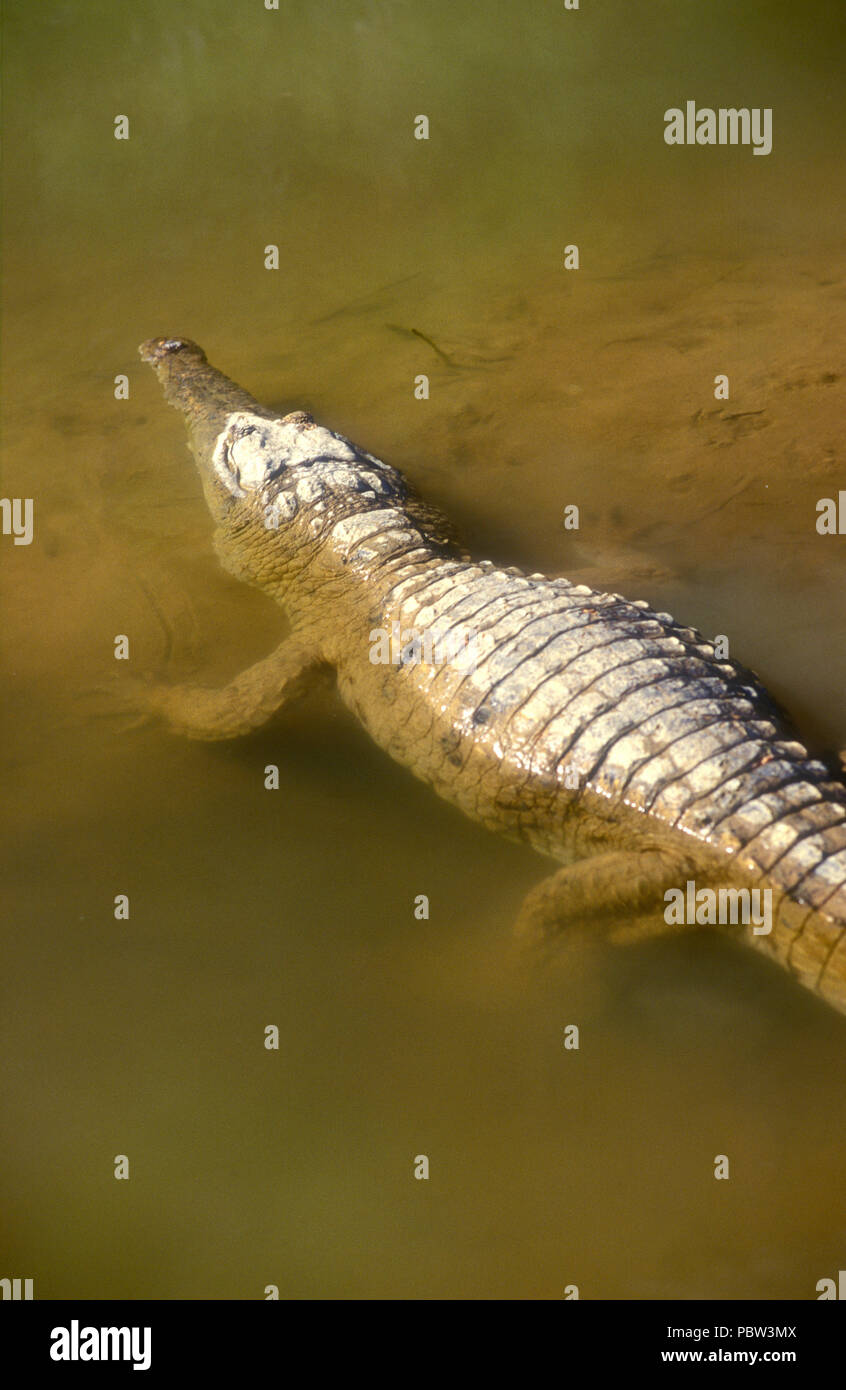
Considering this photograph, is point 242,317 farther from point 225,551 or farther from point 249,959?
point 249,959

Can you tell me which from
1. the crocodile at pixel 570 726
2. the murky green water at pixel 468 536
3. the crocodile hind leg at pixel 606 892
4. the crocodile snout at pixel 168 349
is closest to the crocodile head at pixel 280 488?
the crocodile at pixel 570 726

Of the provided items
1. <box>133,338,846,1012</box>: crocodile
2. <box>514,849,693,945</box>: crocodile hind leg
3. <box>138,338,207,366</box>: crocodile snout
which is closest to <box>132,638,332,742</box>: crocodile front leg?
<box>133,338,846,1012</box>: crocodile

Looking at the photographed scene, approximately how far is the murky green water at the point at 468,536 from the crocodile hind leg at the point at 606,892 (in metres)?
0.12

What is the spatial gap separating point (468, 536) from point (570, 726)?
1.91 meters

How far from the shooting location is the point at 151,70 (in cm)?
888

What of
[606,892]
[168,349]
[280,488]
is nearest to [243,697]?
[280,488]

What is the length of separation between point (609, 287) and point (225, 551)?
10.8ft

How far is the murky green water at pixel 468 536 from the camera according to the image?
113 inches

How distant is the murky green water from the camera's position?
2.87 meters

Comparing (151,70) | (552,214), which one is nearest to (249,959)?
(552,214)

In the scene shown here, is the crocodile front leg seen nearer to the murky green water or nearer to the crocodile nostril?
the murky green water

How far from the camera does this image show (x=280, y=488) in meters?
4.72

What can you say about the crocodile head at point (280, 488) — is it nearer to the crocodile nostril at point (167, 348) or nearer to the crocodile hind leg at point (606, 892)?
the crocodile nostril at point (167, 348)

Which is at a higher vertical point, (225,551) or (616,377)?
(616,377)
